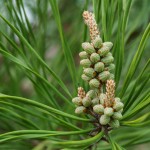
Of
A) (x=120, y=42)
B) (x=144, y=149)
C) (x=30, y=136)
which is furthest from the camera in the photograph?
(x=144, y=149)

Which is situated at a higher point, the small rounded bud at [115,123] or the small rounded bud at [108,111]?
the small rounded bud at [108,111]

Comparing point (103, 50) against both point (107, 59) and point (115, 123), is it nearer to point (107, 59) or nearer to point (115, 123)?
point (107, 59)

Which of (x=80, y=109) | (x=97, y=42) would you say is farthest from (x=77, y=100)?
(x=97, y=42)

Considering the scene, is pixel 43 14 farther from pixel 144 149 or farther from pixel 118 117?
pixel 144 149

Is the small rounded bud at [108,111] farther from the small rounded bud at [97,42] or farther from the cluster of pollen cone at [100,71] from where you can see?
the small rounded bud at [97,42]

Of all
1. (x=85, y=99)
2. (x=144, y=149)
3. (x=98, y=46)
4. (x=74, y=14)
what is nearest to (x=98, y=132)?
(x=85, y=99)

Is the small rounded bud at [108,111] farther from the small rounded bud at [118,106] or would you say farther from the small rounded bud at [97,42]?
the small rounded bud at [97,42]

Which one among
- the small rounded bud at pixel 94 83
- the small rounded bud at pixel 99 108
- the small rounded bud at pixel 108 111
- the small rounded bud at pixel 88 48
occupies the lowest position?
the small rounded bud at pixel 108 111

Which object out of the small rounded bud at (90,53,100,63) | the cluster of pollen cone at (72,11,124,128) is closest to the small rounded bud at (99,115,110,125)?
the cluster of pollen cone at (72,11,124,128)

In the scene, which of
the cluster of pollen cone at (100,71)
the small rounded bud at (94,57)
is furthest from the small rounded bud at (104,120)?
the small rounded bud at (94,57)
